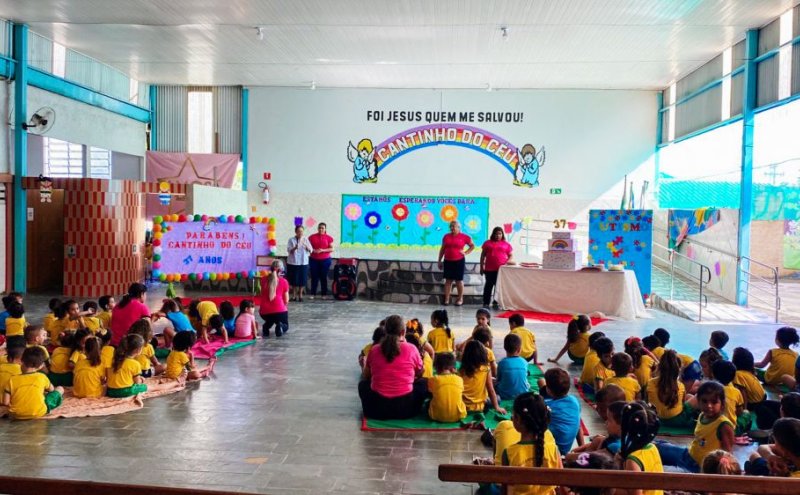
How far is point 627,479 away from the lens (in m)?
2.30

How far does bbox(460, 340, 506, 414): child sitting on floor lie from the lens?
5.99 meters

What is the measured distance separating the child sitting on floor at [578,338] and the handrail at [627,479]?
18.6 ft

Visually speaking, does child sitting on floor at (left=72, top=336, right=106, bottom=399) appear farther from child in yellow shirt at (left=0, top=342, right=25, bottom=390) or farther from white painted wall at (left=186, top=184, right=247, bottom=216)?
white painted wall at (left=186, top=184, right=247, bottom=216)

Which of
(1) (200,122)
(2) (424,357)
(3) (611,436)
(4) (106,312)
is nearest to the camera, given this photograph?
(3) (611,436)

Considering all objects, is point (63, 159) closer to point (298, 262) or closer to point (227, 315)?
point (298, 262)

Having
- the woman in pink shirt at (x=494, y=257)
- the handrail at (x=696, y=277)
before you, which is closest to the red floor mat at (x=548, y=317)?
the woman in pink shirt at (x=494, y=257)

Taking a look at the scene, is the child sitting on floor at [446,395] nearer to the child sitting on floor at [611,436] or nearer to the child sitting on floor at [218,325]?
the child sitting on floor at [611,436]

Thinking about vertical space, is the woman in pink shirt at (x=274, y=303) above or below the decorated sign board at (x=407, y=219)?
below

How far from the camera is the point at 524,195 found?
18.5m

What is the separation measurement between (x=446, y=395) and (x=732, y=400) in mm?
2198

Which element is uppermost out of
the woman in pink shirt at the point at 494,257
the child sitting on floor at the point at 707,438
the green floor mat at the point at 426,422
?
the woman in pink shirt at the point at 494,257

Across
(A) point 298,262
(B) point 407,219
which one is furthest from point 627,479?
(B) point 407,219

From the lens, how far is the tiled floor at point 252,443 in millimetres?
4605

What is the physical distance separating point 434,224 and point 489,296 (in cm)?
582
